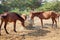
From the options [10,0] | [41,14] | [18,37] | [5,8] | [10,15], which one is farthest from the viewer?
[10,0]

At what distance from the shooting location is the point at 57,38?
320 inches

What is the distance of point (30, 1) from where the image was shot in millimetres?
24375

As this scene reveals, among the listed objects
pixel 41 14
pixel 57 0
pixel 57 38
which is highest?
pixel 57 0

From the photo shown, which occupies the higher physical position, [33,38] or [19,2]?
[19,2]

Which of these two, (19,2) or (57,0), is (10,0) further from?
(57,0)

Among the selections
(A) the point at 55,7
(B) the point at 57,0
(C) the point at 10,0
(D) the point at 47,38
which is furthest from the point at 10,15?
(C) the point at 10,0

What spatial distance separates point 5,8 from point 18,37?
50.9 ft

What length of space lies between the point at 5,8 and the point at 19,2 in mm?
3049

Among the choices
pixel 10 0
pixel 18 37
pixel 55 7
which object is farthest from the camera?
pixel 10 0

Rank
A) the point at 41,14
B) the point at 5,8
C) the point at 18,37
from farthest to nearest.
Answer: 1. the point at 5,8
2. the point at 41,14
3. the point at 18,37

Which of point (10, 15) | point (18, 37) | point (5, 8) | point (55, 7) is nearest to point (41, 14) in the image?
point (10, 15)

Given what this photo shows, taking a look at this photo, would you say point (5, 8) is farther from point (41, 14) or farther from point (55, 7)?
point (41, 14)

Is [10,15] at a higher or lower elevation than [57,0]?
lower

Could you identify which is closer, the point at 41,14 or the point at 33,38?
the point at 33,38
